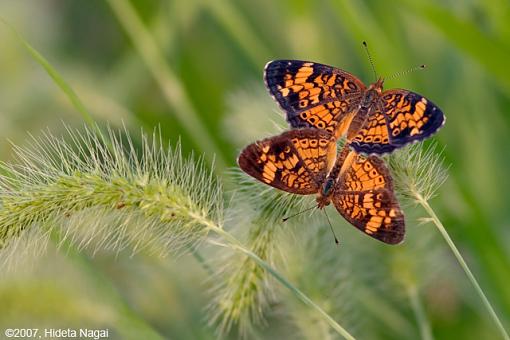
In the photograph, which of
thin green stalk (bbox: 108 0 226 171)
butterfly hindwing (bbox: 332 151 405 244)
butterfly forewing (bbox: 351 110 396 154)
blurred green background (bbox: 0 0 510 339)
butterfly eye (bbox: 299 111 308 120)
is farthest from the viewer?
thin green stalk (bbox: 108 0 226 171)

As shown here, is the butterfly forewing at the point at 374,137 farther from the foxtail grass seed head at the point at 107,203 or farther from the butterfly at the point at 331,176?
the foxtail grass seed head at the point at 107,203

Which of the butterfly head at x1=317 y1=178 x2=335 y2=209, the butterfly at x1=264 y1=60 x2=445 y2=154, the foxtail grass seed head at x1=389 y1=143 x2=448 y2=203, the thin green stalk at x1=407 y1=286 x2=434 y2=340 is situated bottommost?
the thin green stalk at x1=407 y1=286 x2=434 y2=340

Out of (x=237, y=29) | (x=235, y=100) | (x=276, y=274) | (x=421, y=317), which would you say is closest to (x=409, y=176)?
(x=276, y=274)

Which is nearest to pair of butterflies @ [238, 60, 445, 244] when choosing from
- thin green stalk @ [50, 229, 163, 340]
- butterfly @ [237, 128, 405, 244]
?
butterfly @ [237, 128, 405, 244]

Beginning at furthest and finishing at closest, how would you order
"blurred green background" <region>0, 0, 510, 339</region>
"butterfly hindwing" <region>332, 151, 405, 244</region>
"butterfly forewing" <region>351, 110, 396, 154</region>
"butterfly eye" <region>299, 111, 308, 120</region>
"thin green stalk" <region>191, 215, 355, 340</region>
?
1. "blurred green background" <region>0, 0, 510, 339</region>
2. "butterfly eye" <region>299, 111, 308, 120</region>
3. "butterfly forewing" <region>351, 110, 396, 154</region>
4. "butterfly hindwing" <region>332, 151, 405, 244</region>
5. "thin green stalk" <region>191, 215, 355, 340</region>

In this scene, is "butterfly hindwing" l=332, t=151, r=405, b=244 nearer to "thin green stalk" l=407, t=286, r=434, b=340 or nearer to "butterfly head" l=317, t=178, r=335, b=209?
"butterfly head" l=317, t=178, r=335, b=209

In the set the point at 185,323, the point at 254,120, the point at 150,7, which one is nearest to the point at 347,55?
the point at 150,7
